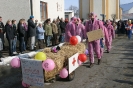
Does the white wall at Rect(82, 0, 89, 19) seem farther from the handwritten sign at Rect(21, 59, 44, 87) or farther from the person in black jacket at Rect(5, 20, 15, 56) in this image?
the handwritten sign at Rect(21, 59, 44, 87)

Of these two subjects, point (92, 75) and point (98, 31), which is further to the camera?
point (98, 31)

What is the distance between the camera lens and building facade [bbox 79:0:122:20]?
43.9 m

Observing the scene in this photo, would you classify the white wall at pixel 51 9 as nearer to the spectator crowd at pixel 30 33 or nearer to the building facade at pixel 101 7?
the spectator crowd at pixel 30 33

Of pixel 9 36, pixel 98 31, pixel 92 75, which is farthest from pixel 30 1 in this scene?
pixel 92 75

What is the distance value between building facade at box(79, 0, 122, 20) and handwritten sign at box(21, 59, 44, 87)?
3932 cm

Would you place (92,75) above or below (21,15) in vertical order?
below

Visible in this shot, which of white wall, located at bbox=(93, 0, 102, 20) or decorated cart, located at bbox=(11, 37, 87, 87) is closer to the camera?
decorated cart, located at bbox=(11, 37, 87, 87)

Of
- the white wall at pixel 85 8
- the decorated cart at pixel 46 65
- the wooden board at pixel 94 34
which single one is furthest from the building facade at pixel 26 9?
the white wall at pixel 85 8

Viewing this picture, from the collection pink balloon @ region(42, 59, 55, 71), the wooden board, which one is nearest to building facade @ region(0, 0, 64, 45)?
the wooden board

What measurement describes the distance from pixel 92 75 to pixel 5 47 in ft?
23.5

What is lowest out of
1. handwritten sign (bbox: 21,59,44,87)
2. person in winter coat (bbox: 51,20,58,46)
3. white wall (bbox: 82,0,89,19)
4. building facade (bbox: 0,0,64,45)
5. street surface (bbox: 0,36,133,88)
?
street surface (bbox: 0,36,133,88)

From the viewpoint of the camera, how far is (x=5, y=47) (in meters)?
13.1

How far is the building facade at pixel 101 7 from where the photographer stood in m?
43.9

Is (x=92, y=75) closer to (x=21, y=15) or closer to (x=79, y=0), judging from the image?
(x=21, y=15)
